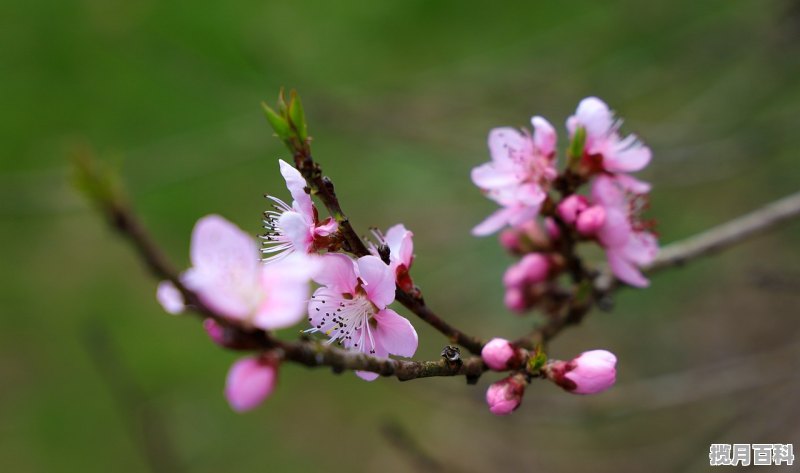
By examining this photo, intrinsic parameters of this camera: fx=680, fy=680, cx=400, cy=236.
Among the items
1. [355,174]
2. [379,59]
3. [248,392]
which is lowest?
[248,392]

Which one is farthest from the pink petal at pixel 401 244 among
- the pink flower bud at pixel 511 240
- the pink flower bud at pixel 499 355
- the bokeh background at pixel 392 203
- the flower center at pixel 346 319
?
the bokeh background at pixel 392 203

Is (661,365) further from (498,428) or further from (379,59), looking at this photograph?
(379,59)

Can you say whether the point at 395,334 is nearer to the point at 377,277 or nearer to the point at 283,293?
the point at 377,277

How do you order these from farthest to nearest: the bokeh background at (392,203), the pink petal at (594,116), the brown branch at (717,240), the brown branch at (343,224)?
the bokeh background at (392,203) → the brown branch at (717,240) → the pink petal at (594,116) → the brown branch at (343,224)

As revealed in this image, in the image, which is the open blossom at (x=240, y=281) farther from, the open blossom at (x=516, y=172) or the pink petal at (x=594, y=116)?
the pink petal at (x=594, y=116)

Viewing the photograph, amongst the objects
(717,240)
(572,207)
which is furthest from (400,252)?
(717,240)

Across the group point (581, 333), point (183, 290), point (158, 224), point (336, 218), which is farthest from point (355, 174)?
point (183, 290)
